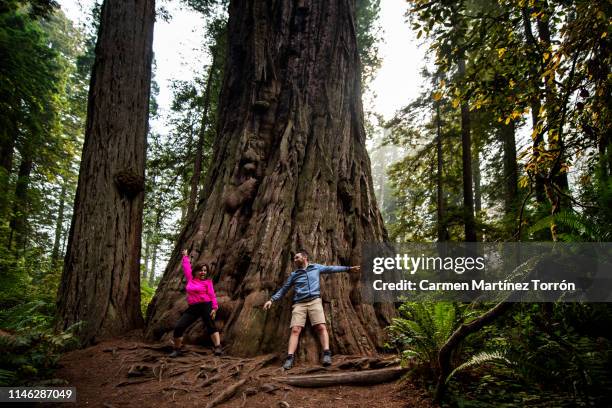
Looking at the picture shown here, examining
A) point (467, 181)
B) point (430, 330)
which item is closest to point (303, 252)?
point (430, 330)

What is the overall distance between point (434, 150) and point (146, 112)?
1123cm

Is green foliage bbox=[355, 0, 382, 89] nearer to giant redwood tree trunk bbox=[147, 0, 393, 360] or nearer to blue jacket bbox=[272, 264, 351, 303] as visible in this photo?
giant redwood tree trunk bbox=[147, 0, 393, 360]

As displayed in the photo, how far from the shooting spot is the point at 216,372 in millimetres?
4230

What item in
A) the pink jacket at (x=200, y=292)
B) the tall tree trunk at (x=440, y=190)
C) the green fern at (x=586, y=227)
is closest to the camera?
the green fern at (x=586, y=227)

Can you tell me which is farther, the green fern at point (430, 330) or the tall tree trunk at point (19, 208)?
the tall tree trunk at point (19, 208)

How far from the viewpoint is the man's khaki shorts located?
477 cm

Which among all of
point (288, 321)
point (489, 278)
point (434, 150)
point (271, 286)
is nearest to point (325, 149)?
point (271, 286)

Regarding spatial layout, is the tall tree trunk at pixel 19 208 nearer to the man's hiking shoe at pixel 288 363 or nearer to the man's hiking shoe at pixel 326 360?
the man's hiking shoe at pixel 288 363

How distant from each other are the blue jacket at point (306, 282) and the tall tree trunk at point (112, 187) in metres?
2.90

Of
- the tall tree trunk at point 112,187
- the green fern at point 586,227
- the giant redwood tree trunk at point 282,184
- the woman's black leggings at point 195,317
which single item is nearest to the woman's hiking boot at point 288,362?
the giant redwood tree trunk at point 282,184

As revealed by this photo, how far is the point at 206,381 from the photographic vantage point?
4000mm

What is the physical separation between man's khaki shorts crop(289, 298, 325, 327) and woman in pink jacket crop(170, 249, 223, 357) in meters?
1.22

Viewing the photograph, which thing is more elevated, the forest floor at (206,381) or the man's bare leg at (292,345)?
the man's bare leg at (292,345)

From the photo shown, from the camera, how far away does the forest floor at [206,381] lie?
3.57 metres
